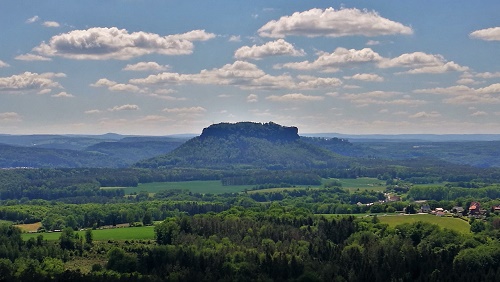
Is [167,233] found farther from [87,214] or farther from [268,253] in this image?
[87,214]

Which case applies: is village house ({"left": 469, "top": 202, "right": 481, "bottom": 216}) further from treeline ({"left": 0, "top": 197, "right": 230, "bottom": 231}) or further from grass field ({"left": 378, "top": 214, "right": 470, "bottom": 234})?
treeline ({"left": 0, "top": 197, "right": 230, "bottom": 231})

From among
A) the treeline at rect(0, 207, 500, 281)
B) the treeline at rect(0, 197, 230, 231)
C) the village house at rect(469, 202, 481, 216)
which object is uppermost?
the village house at rect(469, 202, 481, 216)

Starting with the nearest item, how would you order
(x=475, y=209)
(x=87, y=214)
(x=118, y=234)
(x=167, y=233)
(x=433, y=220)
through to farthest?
(x=167, y=233) < (x=118, y=234) < (x=433, y=220) < (x=475, y=209) < (x=87, y=214)

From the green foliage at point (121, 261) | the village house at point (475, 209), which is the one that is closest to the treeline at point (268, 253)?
the green foliage at point (121, 261)

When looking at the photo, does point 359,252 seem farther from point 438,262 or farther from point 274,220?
Result: point 274,220

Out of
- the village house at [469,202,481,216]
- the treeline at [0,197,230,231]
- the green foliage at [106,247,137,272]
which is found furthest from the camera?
the treeline at [0,197,230,231]

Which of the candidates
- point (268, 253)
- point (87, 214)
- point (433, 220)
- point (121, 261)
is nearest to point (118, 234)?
point (121, 261)

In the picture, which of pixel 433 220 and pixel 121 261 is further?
pixel 433 220

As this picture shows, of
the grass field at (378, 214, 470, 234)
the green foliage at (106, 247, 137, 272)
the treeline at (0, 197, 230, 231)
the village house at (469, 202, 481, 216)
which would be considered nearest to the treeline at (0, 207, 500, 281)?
the green foliage at (106, 247, 137, 272)
